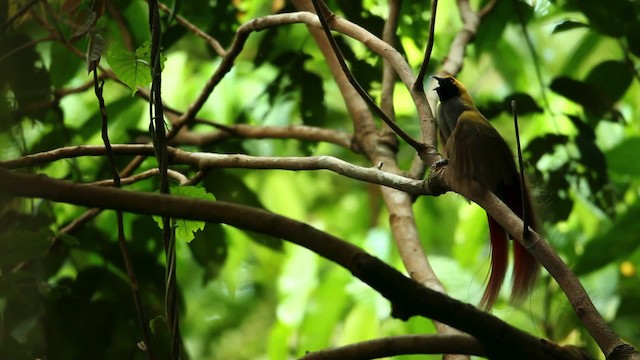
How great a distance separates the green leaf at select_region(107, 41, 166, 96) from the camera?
1537 millimetres

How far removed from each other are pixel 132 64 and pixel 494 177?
71 centimetres

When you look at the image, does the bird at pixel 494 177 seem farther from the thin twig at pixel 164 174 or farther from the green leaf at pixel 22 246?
the green leaf at pixel 22 246

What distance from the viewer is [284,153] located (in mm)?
3123

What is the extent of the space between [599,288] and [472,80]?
5.28ft

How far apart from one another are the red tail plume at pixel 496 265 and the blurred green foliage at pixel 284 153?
17cm

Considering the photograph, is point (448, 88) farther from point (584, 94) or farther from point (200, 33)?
point (200, 33)

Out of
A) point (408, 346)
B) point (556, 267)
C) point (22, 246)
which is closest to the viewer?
point (408, 346)

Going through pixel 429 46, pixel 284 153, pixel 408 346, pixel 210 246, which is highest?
pixel 284 153

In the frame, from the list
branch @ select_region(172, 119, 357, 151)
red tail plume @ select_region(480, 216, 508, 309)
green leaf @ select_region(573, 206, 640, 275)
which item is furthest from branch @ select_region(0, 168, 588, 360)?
green leaf @ select_region(573, 206, 640, 275)

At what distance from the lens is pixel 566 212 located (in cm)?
231

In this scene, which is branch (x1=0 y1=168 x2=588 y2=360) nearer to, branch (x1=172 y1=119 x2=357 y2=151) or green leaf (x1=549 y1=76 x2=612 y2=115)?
branch (x1=172 y1=119 x2=357 y2=151)

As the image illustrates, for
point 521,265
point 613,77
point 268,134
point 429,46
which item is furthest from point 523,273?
point 613,77

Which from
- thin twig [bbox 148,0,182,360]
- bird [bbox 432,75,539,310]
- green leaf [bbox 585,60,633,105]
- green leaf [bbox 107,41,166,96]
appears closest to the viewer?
thin twig [bbox 148,0,182,360]

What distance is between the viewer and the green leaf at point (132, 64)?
154 cm
